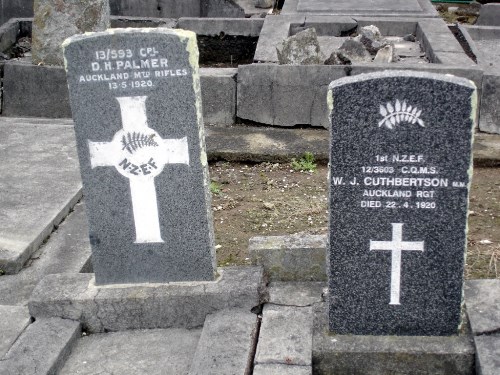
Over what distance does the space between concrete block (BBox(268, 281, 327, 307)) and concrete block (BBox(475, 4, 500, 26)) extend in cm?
710

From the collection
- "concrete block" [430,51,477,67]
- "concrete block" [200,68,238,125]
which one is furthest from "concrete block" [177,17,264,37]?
"concrete block" [430,51,477,67]

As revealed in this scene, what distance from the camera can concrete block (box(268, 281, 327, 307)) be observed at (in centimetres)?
365

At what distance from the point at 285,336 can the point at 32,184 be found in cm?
248

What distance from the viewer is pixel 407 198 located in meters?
3.09

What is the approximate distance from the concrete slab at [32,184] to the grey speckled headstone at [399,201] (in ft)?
6.42

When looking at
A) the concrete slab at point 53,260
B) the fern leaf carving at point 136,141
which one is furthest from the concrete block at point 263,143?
the fern leaf carving at point 136,141

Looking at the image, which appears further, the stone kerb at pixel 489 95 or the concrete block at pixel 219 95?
the concrete block at pixel 219 95

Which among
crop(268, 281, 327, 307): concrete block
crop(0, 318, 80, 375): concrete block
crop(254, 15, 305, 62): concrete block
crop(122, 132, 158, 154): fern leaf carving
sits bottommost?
crop(0, 318, 80, 375): concrete block

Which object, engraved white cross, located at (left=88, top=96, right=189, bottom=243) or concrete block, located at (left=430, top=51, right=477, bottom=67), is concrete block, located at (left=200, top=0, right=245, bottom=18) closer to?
concrete block, located at (left=430, top=51, right=477, bottom=67)

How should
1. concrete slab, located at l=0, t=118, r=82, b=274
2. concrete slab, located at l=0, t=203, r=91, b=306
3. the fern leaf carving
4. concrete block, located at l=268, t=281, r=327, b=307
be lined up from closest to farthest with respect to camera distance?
the fern leaf carving, concrete block, located at l=268, t=281, r=327, b=307, concrete slab, located at l=0, t=203, r=91, b=306, concrete slab, located at l=0, t=118, r=82, b=274

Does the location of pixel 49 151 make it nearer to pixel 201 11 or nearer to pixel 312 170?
pixel 312 170

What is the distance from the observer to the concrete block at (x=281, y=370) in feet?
10.2

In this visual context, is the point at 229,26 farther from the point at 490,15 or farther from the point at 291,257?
the point at 291,257

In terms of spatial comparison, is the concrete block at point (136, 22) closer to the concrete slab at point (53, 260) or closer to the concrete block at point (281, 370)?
the concrete slab at point (53, 260)
